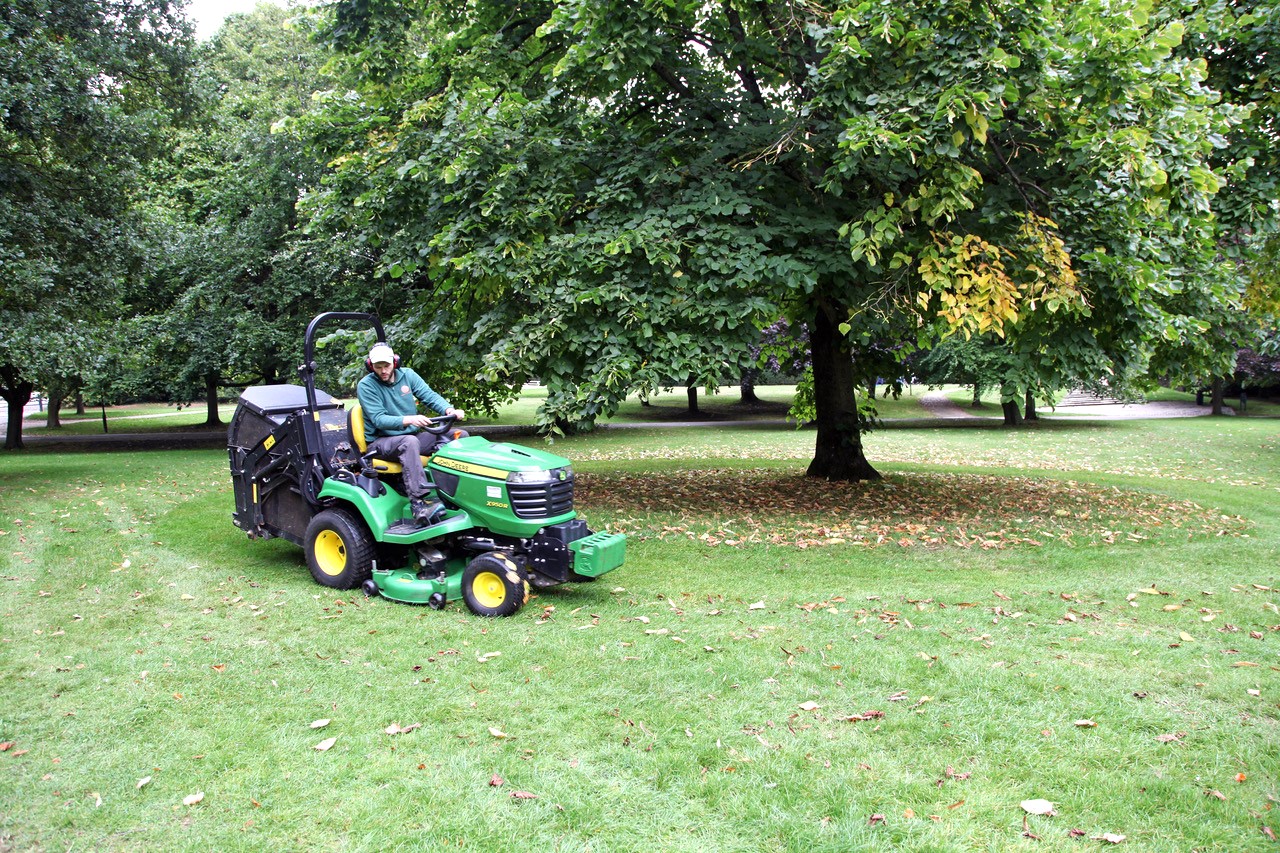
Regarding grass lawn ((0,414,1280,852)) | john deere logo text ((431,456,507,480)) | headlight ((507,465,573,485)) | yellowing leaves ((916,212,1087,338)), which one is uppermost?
yellowing leaves ((916,212,1087,338))

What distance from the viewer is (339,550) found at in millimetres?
7113

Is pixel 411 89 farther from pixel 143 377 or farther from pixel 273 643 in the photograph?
pixel 143 377

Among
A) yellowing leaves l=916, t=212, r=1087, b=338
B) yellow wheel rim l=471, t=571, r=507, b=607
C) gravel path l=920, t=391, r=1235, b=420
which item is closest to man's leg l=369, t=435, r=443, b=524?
yellow wheel rim l=471, t=571, r=507, b=607

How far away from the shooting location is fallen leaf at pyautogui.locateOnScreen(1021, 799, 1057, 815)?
12.0ft

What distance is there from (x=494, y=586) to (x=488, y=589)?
0.20 feet

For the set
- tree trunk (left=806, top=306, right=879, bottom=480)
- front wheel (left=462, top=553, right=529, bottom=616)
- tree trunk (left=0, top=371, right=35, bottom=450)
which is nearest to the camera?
front wheel (left=462, top=553, right=529, bottom=616)

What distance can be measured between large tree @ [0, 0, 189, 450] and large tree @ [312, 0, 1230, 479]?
472 centimetres

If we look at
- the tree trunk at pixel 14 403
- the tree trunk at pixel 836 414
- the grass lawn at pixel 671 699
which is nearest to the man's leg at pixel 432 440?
the grass lawn at pixel 671 699

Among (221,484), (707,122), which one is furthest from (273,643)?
(221,484)

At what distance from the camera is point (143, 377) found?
22.6 meters

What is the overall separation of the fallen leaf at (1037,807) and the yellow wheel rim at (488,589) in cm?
372

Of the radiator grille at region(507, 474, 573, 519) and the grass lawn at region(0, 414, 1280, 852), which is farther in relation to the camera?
the radiator grille at region(507, 474, 573, 519)

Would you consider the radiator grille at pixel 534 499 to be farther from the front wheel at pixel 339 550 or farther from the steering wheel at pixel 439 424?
the front wheel at pixel 339 550

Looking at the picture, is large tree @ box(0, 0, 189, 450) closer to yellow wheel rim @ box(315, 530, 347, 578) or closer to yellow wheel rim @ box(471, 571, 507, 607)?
yellow wheel rim @ box(315, 530, 347, 578)
